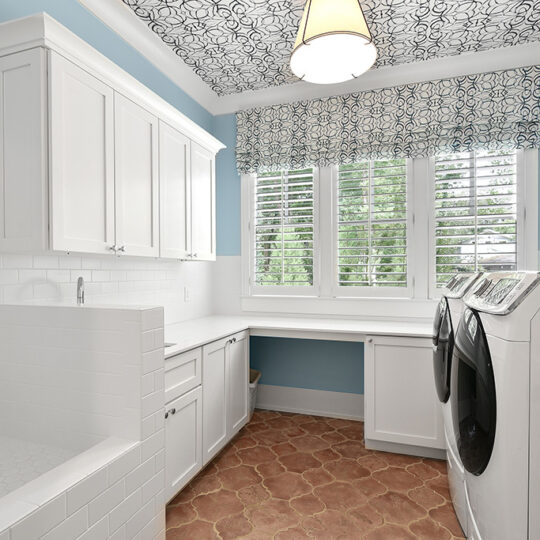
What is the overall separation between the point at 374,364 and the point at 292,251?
4.17 ft

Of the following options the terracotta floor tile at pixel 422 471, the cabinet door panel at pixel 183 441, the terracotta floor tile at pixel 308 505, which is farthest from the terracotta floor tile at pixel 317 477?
the cabinet door panel at pixel 183 441

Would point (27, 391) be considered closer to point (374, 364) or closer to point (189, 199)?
point (189, 199)

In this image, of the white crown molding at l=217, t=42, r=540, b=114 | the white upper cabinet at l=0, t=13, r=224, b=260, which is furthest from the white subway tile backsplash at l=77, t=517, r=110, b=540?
the white crown molding at l=217, t=42, r=540, b=114

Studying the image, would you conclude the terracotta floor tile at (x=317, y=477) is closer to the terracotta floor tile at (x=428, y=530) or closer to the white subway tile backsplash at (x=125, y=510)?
the terracotta floor tile at (x=428, y=530)

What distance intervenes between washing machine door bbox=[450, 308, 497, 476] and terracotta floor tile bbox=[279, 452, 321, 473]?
127cm

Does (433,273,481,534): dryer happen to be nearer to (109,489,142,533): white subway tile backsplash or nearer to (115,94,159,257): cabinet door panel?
(109,489,142,533): white subway tile backsplash

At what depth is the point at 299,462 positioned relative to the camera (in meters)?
2.51

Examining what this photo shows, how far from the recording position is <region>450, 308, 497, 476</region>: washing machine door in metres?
1.16

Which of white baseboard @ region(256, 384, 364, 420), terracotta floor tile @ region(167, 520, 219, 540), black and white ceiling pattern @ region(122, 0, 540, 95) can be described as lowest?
terracotta floor tile @ region(167, 520, 219, 540)

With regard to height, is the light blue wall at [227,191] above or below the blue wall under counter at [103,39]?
below

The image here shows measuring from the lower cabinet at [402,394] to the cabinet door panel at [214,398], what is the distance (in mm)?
967

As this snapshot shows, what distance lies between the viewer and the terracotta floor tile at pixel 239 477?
2248 mm

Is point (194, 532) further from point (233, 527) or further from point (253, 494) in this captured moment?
point (253, 494)

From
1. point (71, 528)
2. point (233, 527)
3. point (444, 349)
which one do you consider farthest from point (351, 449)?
point (71, 528)
